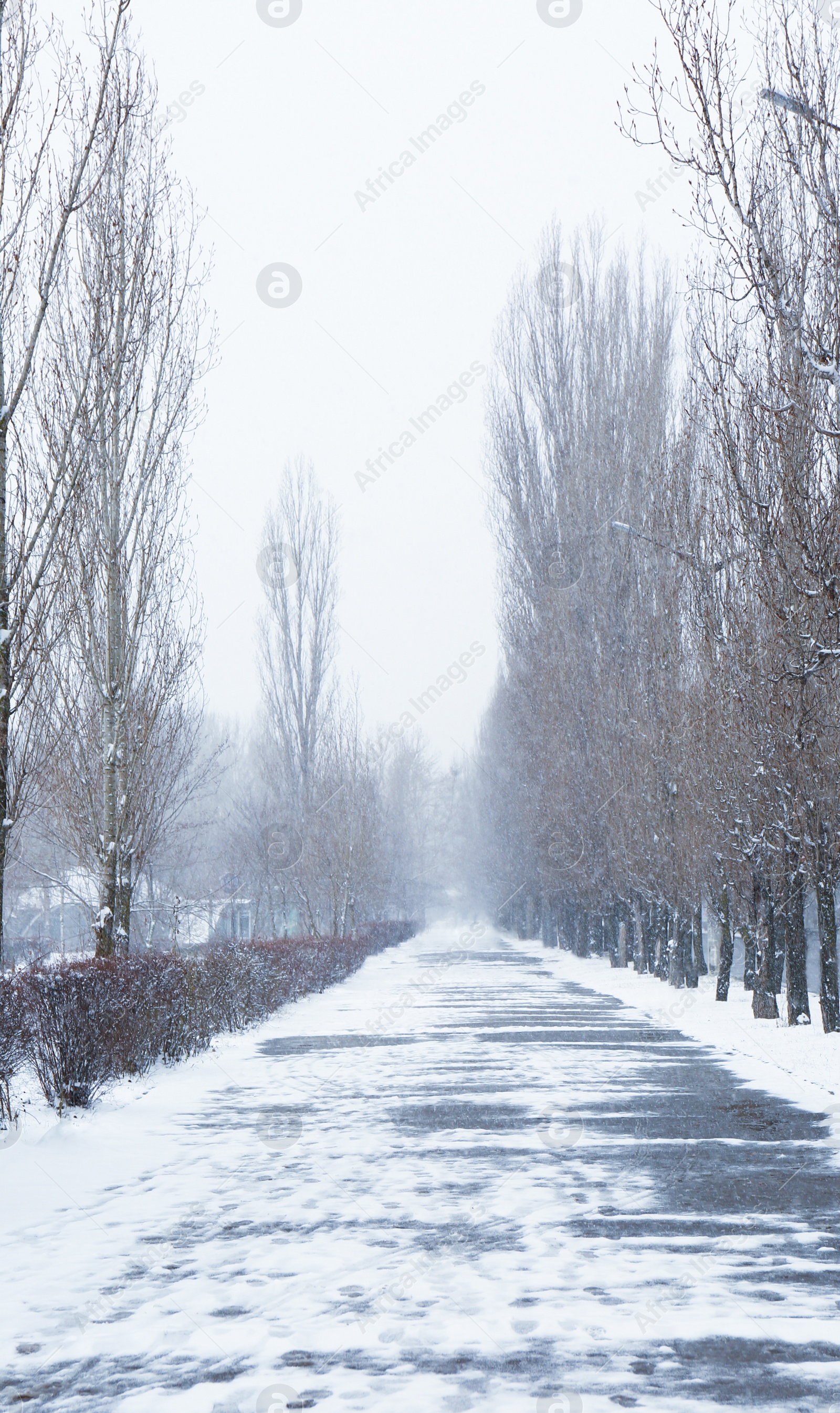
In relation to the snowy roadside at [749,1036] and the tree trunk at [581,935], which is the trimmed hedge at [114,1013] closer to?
the snowy roadside at [749,1036]

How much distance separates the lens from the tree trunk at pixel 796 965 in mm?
16406

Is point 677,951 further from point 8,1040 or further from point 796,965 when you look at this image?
point 8,1040

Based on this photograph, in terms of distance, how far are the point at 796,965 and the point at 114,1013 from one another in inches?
374

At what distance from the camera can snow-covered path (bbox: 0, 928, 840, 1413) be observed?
4230 mm

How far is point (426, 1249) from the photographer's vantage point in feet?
19.3

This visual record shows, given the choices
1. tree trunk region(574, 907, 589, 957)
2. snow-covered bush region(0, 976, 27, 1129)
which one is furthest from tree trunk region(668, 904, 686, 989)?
snow-covered bush region(0, 976, 27, 1129)

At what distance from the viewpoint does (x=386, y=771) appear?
256ft

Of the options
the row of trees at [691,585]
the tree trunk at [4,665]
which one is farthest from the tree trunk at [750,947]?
the tree trunk at [4,665]

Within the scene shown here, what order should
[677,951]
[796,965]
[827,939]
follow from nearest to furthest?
[827,939] < [796,965] < [677,951]

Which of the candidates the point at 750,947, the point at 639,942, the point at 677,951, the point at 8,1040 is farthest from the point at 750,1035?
the point at 639,942

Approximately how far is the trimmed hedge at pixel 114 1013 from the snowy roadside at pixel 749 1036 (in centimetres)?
568

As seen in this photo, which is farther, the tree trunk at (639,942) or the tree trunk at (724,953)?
the tree trunk at (639,942)

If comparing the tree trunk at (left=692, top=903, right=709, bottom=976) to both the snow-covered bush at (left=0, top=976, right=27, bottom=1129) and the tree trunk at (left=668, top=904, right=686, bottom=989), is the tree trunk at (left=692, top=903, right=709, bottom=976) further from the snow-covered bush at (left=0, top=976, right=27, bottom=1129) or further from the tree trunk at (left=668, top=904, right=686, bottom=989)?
the snow-covered bush at (left=0, top=976, right=27, bottom=1129)

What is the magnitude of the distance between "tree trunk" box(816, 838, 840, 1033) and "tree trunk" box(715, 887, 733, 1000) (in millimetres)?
5793
